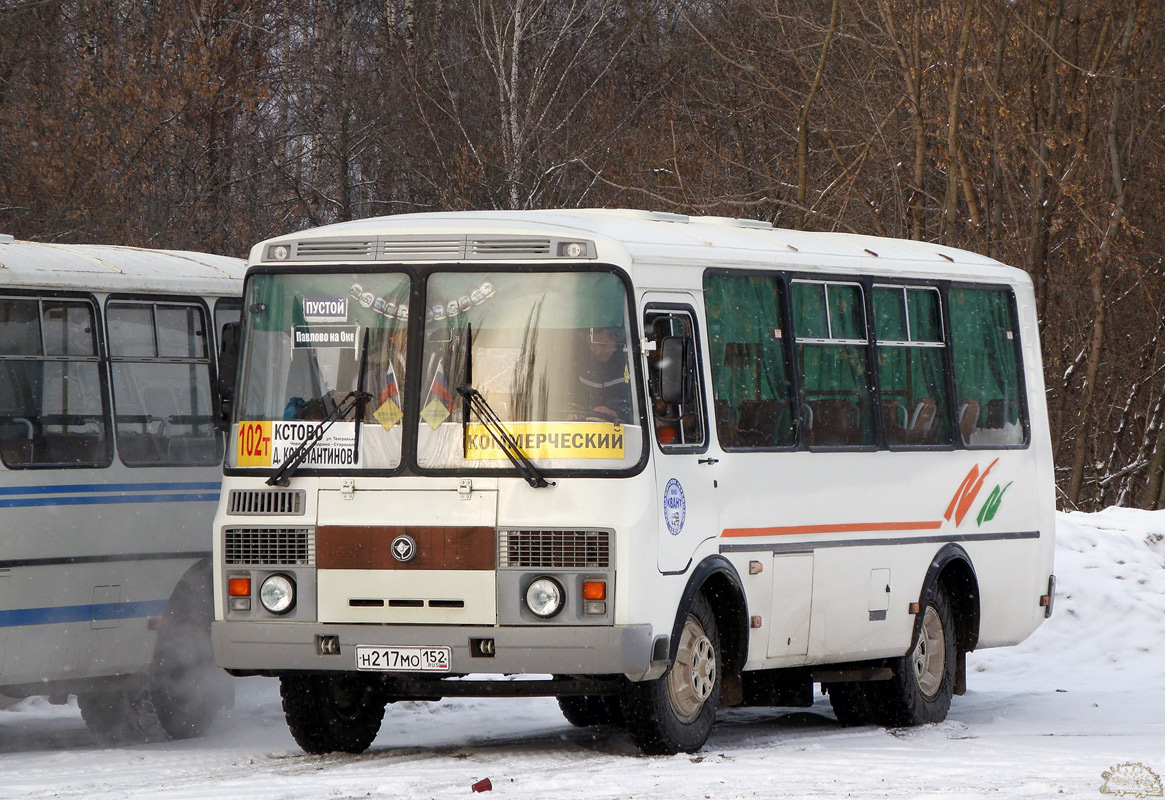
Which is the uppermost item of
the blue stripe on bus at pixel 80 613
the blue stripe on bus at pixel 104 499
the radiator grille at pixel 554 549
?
the blue stripe on bus at pixel 104 499

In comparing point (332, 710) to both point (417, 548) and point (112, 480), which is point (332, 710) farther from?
point (112, 480)

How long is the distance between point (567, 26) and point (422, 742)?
79.2 ft

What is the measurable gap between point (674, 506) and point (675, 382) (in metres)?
0.64

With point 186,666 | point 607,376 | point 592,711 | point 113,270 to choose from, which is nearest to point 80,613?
point 186,666

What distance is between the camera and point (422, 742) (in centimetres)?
1147

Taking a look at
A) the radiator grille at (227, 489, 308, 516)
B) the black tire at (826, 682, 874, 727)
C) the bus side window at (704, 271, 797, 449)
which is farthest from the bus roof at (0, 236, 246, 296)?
the black tire at (826, 682, 874, 727)

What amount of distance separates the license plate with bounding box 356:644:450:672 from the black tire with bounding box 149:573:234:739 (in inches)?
101

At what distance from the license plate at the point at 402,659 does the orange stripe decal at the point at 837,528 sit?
1.77m

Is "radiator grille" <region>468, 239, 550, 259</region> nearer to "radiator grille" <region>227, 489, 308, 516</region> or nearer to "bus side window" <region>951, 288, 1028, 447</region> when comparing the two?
"radiator grille" <region>227, 489, 308, 516</region>

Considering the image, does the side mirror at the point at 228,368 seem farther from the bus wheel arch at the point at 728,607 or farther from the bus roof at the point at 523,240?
the bus wheel arch at the point at 728,607

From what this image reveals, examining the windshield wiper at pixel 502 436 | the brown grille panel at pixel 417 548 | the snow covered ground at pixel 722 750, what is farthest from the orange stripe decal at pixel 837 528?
the brown grille panel at pixel 417 548

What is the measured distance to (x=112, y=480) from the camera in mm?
11625

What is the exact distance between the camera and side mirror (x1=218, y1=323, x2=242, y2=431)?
10.5m

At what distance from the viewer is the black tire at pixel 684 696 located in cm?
1002
